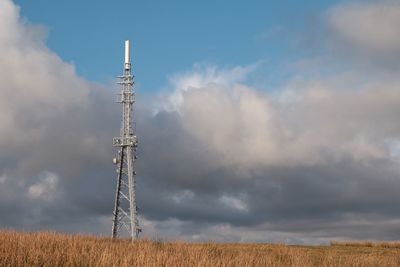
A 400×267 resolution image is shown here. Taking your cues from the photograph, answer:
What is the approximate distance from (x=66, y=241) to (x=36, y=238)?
1.53 m

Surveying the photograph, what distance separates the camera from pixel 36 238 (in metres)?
30.6

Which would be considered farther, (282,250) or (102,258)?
(282,250)

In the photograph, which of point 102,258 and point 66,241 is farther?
point 66,241

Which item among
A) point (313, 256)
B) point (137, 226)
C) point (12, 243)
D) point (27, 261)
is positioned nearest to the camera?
point (27, 261)

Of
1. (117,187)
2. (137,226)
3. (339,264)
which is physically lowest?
(339,264)

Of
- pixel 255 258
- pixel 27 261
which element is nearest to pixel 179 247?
pixel 255 258

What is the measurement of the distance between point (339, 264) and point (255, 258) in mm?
3943

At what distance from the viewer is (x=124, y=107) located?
A: 70438 millimetres

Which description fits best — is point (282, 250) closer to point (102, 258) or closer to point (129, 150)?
point (102, 258)

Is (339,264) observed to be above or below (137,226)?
below

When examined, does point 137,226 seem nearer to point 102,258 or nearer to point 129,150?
point 129,150

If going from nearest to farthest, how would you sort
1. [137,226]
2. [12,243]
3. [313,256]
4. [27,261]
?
[27,261]
[12,243]
[313,256]
[137,226]

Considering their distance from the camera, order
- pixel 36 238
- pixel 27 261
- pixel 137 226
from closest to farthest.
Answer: pixel 27 261 < pixel 36 238 < pixel 137 226

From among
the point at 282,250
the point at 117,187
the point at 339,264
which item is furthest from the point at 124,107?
the point at 339,264
